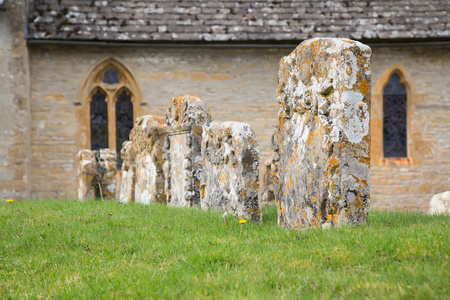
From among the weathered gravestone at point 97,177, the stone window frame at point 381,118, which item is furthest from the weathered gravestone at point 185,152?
the stone window frame at point 381,118

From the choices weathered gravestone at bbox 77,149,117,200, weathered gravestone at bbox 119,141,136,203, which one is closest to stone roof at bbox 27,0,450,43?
weathered gravestone at bbox 77,149,117,200

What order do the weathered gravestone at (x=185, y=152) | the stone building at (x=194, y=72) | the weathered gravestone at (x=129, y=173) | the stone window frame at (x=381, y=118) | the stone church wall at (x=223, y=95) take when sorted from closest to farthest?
the weathered gravestone at (x=185, y=152)
the weathered gravestone at (x=129, y=173)
the stone building at (x=194, y=72)
the stone church wall at (x=223, y=95)
the stone window frame at (x=381, y=118)

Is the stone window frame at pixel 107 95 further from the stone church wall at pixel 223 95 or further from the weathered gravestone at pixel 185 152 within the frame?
the weathered gravestone at pixel 185 152

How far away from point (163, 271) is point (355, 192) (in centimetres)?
200

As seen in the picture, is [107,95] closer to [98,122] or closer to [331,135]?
[98,122]

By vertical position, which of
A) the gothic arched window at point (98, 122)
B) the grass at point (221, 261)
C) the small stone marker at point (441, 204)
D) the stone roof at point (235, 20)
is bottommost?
the small stone marker at point (441, 204)

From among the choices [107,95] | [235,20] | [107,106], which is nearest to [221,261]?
[235,20]

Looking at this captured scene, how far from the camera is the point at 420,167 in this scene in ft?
50.1

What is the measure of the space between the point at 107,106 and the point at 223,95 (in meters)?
3.44

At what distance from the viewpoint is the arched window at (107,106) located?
14852 millimetres

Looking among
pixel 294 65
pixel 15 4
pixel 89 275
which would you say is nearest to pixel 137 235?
pixel 89 275

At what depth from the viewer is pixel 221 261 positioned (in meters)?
4.13

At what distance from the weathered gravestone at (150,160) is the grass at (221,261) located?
3192 mm

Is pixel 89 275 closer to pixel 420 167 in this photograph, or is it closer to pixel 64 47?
pixel 64 47
